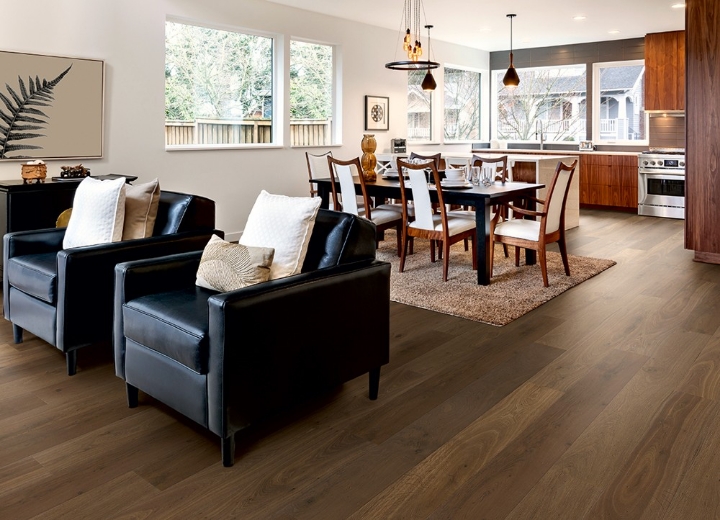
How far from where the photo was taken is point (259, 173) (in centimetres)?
707

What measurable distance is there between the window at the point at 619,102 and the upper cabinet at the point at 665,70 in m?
0.44

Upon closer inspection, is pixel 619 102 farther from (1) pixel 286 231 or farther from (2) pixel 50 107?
(1) pixel 286 231

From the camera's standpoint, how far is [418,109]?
30.8 ft

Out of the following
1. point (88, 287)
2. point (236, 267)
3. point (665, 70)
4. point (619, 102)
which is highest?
point (665, 70)

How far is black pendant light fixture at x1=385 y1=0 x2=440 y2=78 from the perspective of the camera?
18.0 ft

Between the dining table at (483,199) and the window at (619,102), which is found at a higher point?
the window at (619,102)

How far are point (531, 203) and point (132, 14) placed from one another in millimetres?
3995

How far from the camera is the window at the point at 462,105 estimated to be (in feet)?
32.9

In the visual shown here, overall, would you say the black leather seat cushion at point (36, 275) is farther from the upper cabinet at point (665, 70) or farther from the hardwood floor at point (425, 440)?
the upper cabinet at point (665, 70)

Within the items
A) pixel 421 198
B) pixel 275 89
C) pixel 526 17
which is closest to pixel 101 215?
pixel 421 198

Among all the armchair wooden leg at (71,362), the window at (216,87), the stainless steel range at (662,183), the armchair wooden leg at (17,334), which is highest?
the window at (216,87)

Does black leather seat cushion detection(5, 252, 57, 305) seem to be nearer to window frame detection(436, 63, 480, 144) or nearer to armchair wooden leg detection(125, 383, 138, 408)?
armchair wooden leg detection(125, 383, 138, 408)

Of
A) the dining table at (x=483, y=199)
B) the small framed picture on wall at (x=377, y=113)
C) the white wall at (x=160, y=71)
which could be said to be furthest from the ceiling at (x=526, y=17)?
the dining table at (x=483, y=199)

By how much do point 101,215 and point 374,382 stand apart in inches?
66.4
